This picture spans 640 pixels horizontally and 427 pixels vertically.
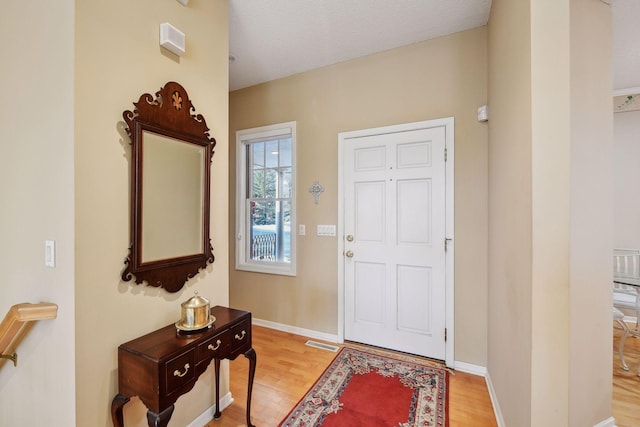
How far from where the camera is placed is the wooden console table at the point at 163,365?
3.75ft

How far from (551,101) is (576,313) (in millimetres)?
1264

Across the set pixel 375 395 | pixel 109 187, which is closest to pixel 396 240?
pixel 375 395

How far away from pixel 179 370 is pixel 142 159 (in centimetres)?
103

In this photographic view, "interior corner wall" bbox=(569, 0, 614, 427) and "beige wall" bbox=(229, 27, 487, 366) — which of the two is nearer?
"interior corner wall" bbox=(569, 0, 614, 427)

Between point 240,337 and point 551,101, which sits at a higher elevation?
point 551,101

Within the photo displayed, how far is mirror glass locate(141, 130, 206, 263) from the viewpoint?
141cm

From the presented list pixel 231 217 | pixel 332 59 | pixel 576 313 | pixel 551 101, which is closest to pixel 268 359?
pixel 231 217

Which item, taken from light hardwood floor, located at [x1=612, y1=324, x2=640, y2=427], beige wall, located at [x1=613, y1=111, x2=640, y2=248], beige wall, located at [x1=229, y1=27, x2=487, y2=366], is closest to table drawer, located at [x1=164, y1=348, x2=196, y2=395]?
beige wall, located at [x1=229, y1=27, x2=487, y2=366]

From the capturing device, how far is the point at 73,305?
3.73 ft

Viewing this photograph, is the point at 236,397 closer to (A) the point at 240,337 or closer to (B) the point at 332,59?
(A) the point at 240,337

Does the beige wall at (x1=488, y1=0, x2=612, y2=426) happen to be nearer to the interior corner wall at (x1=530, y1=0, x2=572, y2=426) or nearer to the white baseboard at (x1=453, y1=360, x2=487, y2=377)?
the interior corner wall at (x1=530, y1=0, x2=572, y2=426)

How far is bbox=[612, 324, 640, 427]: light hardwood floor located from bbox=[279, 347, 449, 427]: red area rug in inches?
41.5

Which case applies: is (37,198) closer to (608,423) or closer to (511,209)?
(511,209)

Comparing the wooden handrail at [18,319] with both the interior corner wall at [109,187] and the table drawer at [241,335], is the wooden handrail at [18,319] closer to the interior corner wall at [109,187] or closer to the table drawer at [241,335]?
the interior corner wall at [109,187]
